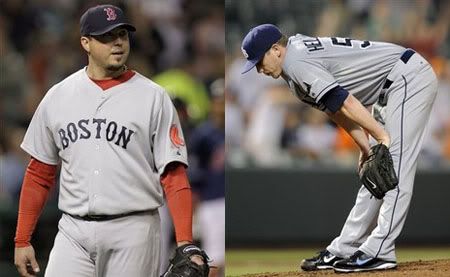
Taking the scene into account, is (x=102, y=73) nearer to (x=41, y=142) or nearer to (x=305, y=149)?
(x=41, y=142)

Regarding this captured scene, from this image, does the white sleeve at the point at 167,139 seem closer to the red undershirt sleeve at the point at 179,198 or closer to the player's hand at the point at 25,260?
the red undershirt sleeve at the point at 179,198

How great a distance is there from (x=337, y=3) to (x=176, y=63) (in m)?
1.90

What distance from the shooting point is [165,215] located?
319 inches

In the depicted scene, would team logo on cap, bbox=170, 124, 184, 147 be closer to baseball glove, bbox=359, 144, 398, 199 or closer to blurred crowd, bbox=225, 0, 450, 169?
baseball glove, bbox=359, 144, 398, 199

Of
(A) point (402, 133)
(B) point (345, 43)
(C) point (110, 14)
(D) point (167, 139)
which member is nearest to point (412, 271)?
(A) point (402, 133)

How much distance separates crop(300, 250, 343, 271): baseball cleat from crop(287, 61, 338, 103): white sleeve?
0.96m

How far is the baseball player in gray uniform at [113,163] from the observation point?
410 cm

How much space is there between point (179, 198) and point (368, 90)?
1336 millimetres

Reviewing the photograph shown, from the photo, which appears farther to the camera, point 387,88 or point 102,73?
point 387,88

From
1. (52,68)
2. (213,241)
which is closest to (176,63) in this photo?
(52,68)

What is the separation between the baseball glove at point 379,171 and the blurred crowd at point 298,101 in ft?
16.1

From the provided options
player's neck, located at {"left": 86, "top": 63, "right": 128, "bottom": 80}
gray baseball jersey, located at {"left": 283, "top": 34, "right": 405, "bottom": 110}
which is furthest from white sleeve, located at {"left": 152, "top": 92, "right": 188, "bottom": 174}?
gray baseball jersey, located at {"left": 283, "top": 34, "right": 405, "bottom": 110}

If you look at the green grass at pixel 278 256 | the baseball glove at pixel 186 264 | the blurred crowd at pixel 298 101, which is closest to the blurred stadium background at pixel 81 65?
the blurred crowd at pixel 298 101

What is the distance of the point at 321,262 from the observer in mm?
5141
